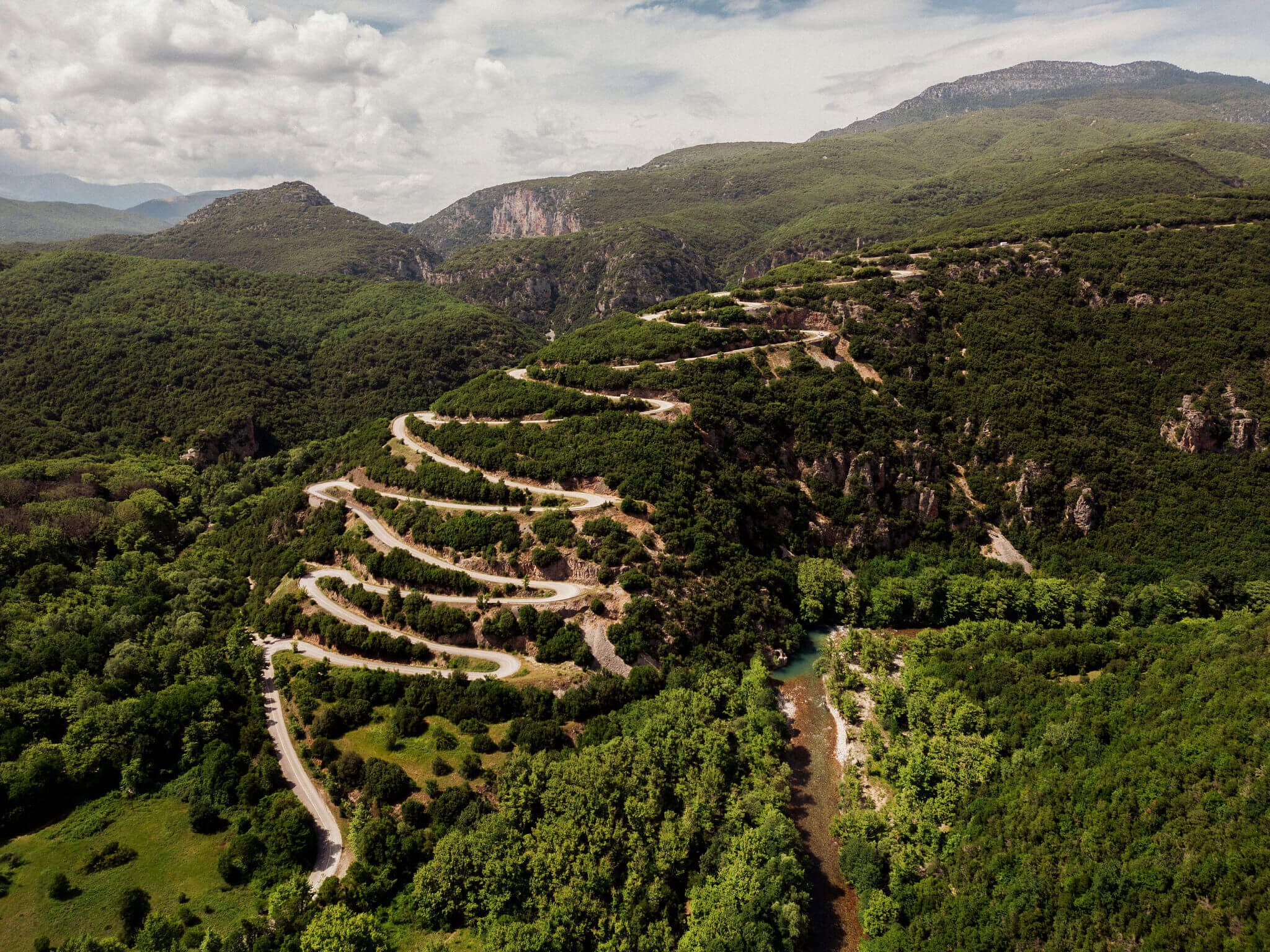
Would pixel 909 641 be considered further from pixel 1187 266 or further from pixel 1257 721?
pixel 1187 266

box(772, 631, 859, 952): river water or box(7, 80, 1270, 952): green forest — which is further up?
box(7, 80, 1270, 952): green forest

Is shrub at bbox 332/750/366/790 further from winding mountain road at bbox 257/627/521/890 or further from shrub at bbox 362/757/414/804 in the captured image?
winding mountain road at bbox 257/627/521/890

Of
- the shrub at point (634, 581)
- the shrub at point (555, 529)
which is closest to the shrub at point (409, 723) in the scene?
the shrub at point (555, 529)

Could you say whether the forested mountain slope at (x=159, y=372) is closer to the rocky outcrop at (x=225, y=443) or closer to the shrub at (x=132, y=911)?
the rocky outcrop at (x=225, y=443)

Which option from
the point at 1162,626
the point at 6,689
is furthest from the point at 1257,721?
the point at 6,689

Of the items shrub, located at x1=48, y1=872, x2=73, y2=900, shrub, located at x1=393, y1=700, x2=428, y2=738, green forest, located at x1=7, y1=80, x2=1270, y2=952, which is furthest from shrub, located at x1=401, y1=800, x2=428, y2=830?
shrub, located at x1=48, y1=872, x2=73, y2=900
